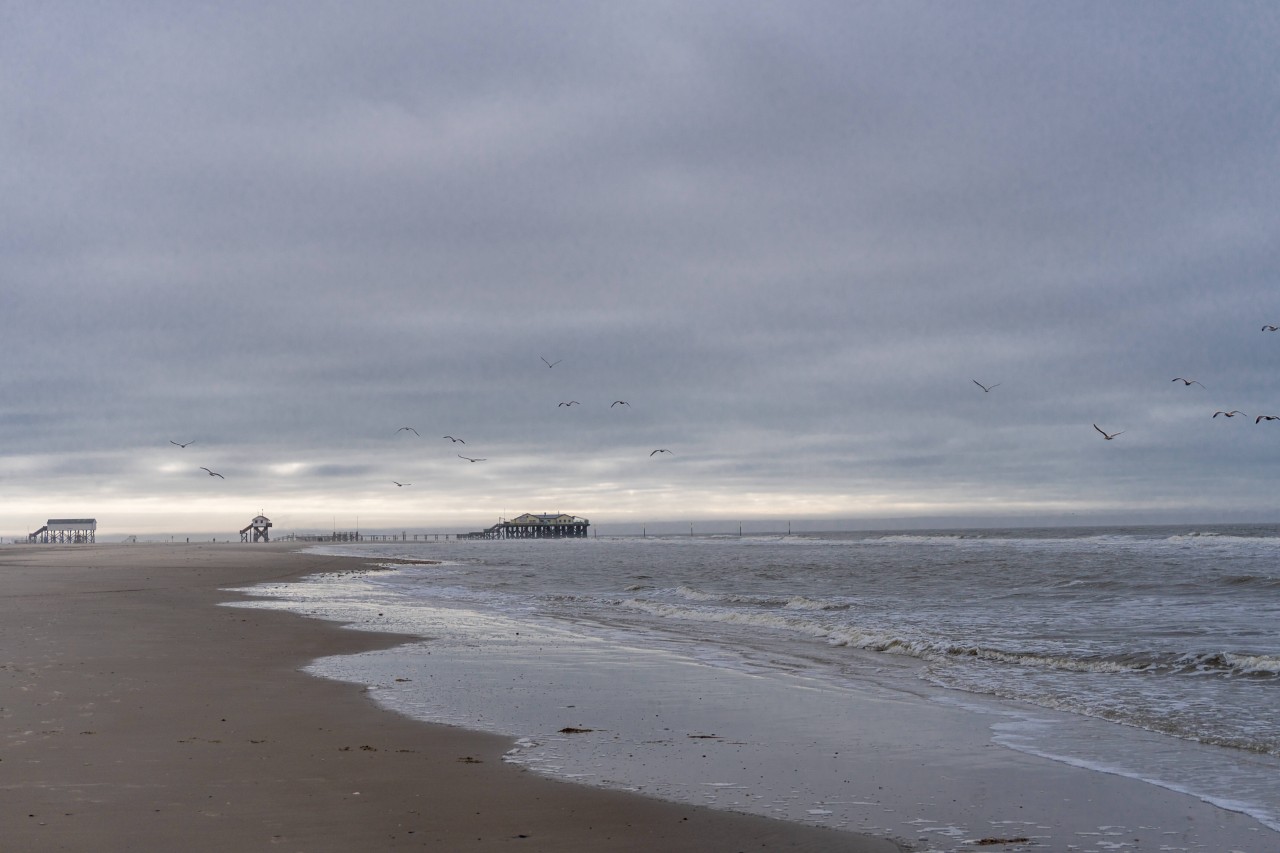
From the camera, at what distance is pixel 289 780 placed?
756cm

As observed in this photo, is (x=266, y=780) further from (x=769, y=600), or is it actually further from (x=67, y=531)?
(x=67, y=531)

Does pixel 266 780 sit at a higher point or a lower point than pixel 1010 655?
higher

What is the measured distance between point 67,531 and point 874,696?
168591 millimetres

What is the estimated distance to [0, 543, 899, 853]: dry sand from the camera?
6.20 meters

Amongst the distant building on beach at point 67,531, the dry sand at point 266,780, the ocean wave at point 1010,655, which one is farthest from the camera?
the distant building on beach at point 67,531

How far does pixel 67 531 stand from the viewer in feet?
500

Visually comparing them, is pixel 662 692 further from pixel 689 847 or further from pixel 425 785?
pixel 689 847

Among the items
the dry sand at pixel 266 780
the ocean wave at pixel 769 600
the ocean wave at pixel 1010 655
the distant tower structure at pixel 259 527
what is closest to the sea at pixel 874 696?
the ocean wave at pixel 1010 655

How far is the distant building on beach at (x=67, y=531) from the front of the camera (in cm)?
15012

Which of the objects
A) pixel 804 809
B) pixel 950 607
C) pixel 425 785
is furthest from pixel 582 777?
pixel 950 607

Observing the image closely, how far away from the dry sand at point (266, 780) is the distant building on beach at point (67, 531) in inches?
6228

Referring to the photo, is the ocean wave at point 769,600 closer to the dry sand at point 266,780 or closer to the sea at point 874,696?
the sea at point 874,696

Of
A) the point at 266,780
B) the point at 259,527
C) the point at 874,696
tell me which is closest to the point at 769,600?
the point at 874,696

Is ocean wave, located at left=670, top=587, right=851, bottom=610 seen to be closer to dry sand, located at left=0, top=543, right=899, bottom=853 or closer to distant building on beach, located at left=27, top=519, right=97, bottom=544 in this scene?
dry sand, located at left=0, top=543, right=899, bottom=853
